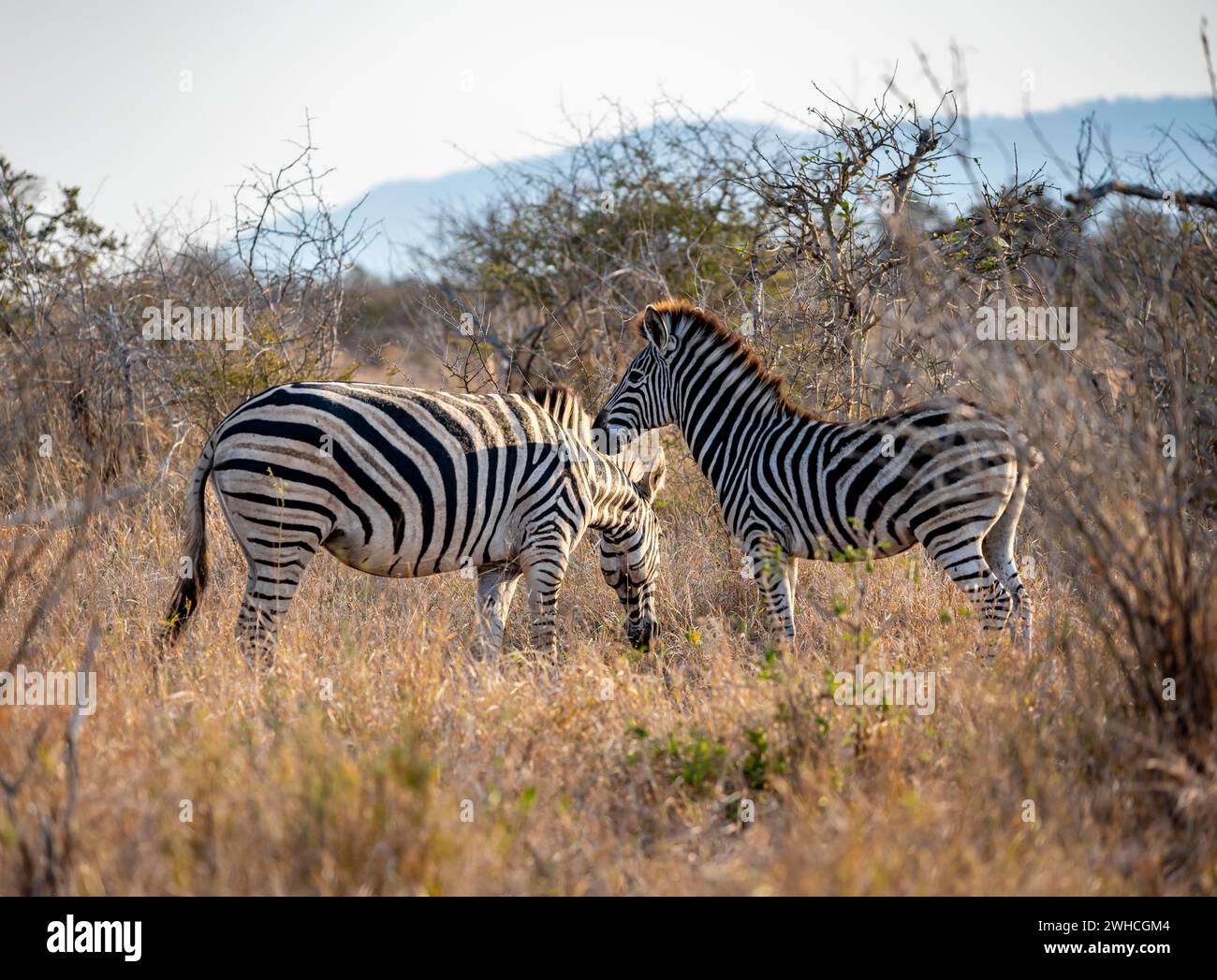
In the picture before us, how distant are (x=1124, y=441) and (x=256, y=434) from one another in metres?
3.76

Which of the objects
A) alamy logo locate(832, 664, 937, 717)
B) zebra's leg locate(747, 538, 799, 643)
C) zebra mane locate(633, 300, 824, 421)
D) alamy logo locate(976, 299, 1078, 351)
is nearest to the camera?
alamy logo locate(832, 664, 937, 717)

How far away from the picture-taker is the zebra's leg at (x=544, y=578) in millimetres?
5617

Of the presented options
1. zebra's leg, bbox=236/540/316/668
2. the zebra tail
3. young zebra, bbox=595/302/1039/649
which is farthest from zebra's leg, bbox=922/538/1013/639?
the zebra tail

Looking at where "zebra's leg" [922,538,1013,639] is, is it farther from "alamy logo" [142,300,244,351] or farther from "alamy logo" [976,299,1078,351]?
"alamy logo" [142,300,244,351]

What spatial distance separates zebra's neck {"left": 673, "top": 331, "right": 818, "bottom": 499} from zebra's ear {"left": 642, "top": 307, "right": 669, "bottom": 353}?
0.17 meters

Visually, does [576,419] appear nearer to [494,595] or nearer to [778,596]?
[494,595]

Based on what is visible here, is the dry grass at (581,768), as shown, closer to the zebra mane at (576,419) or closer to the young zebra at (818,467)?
the young zebra at (818,467)

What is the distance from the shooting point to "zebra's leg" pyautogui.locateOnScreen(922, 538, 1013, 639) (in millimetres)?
5305

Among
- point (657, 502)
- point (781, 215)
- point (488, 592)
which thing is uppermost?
point (781, 215)
